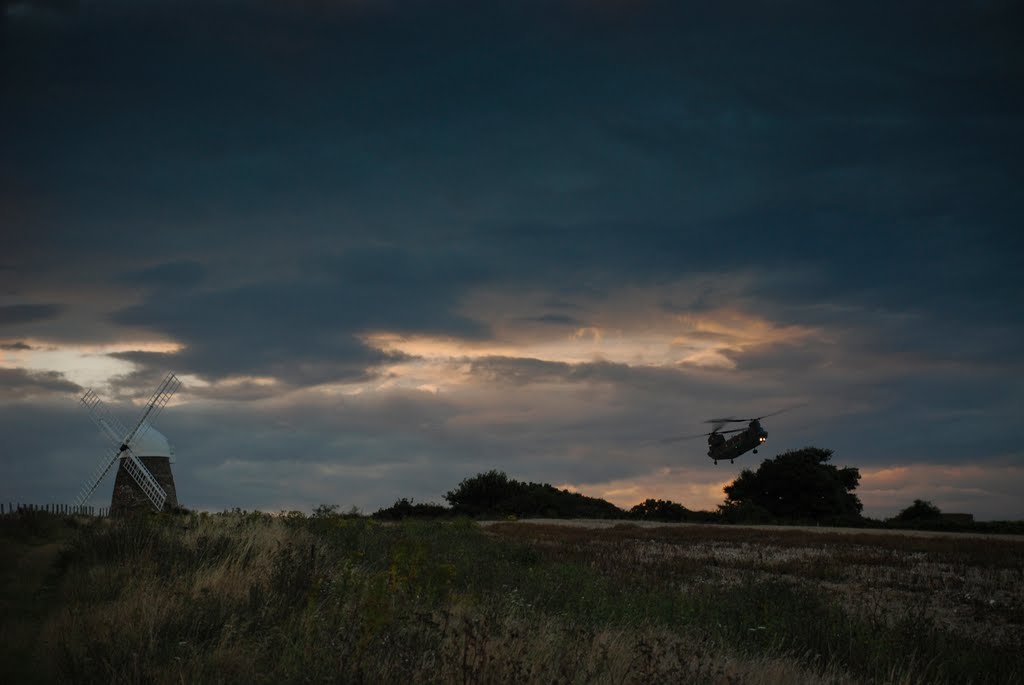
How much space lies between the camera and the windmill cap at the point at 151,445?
176ft

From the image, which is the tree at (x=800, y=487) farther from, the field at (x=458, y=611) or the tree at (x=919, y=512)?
the field at (x=458, y=611)

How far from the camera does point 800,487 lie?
58.8m

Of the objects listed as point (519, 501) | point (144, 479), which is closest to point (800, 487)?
point (519, 501)

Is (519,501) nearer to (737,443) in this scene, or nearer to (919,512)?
(737,443)

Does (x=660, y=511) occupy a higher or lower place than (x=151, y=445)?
lower


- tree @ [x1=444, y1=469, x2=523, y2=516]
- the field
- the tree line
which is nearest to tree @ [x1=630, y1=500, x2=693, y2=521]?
the tree line

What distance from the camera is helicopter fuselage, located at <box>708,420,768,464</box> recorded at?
51062mm

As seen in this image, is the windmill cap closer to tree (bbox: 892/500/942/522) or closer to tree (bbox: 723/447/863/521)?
tree (bbox: 723/447/863/521)

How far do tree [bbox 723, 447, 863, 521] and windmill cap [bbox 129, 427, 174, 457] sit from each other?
4068 cm

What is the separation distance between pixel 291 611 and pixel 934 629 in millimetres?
11103

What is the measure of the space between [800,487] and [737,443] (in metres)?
10.3

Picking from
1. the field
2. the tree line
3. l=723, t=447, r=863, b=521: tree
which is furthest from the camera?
l=723, t=447, r=863, b=521: tree

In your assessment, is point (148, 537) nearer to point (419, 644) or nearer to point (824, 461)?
point (419, 644)

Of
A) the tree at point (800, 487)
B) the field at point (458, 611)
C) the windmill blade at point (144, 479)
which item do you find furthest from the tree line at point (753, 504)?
the field at point (458, 611)
